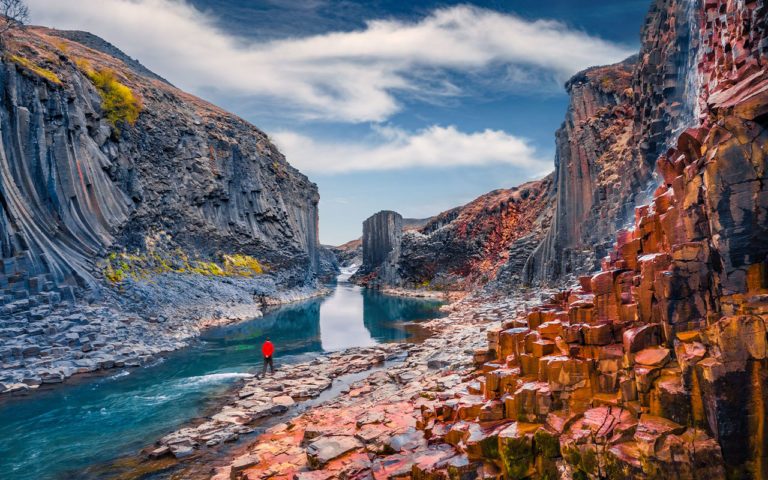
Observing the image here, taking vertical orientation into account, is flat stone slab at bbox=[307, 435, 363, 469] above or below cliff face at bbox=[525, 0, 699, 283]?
below

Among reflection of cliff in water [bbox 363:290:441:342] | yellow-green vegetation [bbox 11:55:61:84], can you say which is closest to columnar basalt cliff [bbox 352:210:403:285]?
reflection of cliff in water [bbox 363:290:441:342]

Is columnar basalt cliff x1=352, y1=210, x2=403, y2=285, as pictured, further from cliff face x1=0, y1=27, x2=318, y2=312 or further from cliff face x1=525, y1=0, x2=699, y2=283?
cliff face x1=525, y1=0, x2=699, y2=283

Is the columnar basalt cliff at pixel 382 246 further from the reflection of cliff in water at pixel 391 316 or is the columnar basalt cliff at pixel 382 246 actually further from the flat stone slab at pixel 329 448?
the flat stone slab at pixel 329 448

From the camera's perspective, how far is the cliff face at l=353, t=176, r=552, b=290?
257ft

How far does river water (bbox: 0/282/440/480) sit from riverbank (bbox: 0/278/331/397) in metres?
1.34

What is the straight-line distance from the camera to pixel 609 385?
9.50 m

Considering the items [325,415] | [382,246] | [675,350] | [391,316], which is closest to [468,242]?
[391,316]

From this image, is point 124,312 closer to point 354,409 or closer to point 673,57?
point 354,409

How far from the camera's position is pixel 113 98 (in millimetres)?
47250

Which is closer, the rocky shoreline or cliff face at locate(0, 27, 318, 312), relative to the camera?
the rocky shoreline

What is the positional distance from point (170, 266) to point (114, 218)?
966cm

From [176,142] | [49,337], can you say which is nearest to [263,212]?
[176,142]

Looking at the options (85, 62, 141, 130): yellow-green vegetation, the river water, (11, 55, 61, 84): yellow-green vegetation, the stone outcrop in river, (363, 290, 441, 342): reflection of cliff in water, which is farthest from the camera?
(85, 62, 141, 130): yellow-green vegetation

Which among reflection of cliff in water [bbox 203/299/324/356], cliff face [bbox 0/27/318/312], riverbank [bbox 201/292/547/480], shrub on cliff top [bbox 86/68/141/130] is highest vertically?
shrub on cliff top [bbox 86/68/141/130]
